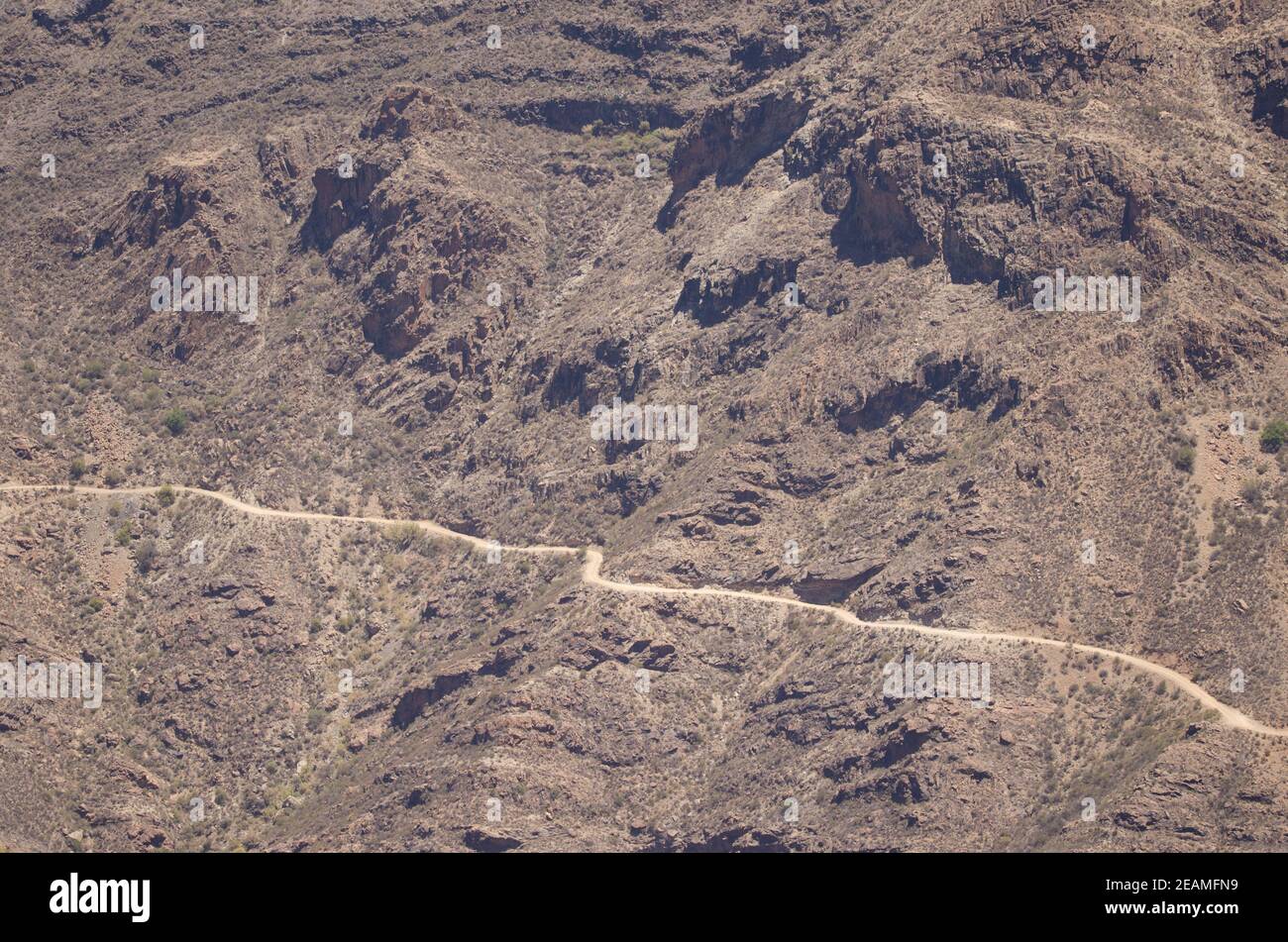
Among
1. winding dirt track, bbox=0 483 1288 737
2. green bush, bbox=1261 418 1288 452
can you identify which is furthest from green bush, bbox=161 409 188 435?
green bush, bbox=1261 418 1288 452

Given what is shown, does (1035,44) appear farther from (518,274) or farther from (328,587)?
(328,587)

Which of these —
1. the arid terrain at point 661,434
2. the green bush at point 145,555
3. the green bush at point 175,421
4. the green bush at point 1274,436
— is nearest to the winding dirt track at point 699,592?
the arid terrain at point 661,434

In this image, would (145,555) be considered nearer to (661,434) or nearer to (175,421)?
(175,421)

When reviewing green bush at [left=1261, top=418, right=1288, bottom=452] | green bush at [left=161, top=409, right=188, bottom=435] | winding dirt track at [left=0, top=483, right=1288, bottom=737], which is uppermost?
green bush at [left=161, top=409, right=188, bottom=435]

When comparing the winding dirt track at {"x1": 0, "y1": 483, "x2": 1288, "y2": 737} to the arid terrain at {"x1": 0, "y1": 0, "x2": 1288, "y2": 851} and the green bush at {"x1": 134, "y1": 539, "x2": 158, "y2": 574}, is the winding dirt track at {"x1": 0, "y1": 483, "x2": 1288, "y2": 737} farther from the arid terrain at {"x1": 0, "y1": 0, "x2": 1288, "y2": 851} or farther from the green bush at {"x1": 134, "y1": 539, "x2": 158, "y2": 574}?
the green bush at {"x1": 134, "y1": 539, "x2": 158, "y2": 574}

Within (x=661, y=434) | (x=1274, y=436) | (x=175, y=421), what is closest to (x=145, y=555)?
(x=175, y=421)
